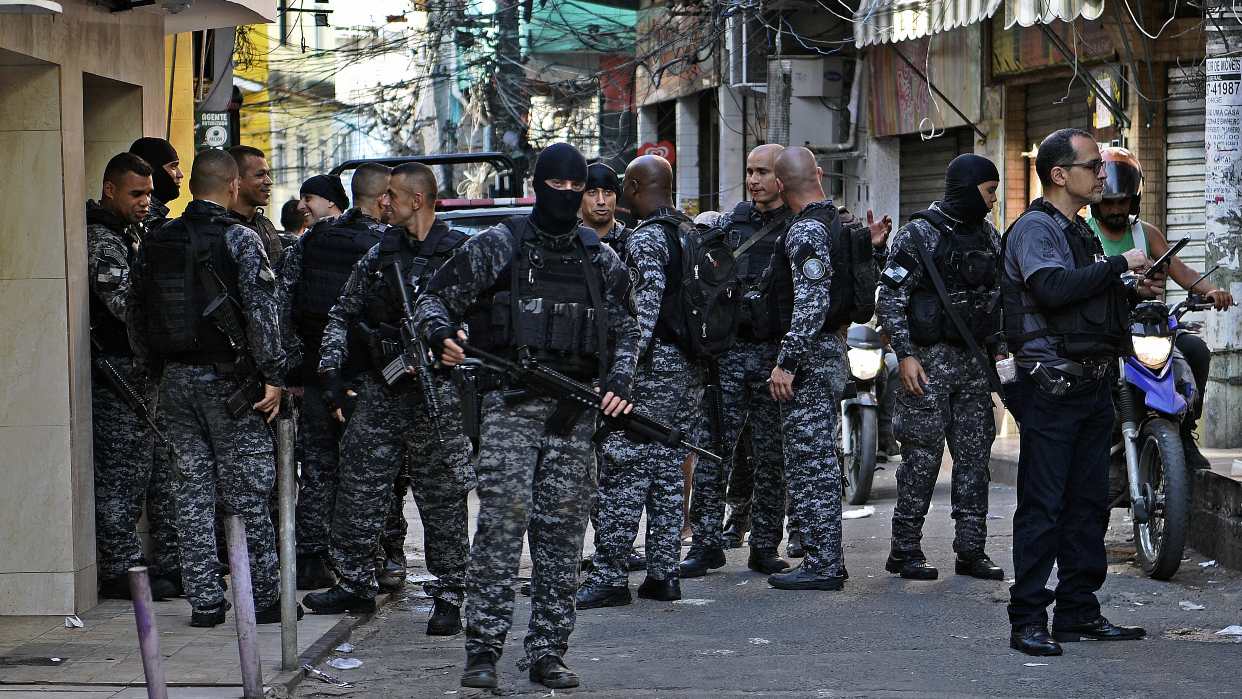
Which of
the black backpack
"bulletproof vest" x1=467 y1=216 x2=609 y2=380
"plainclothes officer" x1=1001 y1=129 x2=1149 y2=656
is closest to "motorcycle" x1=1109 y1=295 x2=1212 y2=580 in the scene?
"plainclothes officer" x1=1001 y1=129 x2=1149 y2=656

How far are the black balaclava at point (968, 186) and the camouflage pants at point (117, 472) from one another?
3751 mm

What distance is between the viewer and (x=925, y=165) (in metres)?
18.1

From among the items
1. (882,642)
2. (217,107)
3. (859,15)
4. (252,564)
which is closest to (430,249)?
(252,564)

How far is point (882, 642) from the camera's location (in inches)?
249

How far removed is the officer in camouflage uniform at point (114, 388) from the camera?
281 inches

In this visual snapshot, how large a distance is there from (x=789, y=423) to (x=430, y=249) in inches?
73.7

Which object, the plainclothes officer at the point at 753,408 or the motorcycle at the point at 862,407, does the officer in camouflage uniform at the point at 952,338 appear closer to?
the plainclothes officer at the point at 753,408

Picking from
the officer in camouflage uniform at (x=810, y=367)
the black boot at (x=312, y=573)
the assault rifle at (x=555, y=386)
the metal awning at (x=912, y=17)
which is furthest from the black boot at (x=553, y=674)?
the metal awning at (x=912, y=17)

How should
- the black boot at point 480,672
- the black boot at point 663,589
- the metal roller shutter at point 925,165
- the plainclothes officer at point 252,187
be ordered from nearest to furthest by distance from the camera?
1. the black boot at point 480,672
2. the black boot at point 663,589
3. the plainclothes officer at point 252,187
4. the metal roller shutter at point 925,165

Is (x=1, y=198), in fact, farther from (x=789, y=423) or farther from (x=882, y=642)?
(x=882, y=642)

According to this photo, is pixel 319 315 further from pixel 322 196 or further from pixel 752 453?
pixel 752 453

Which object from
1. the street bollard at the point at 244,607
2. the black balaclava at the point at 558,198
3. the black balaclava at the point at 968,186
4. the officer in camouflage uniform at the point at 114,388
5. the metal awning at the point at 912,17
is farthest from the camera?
the metal awning at the point at 912,17

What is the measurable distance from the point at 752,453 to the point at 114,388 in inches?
120

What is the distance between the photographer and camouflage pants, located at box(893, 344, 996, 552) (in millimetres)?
7605
